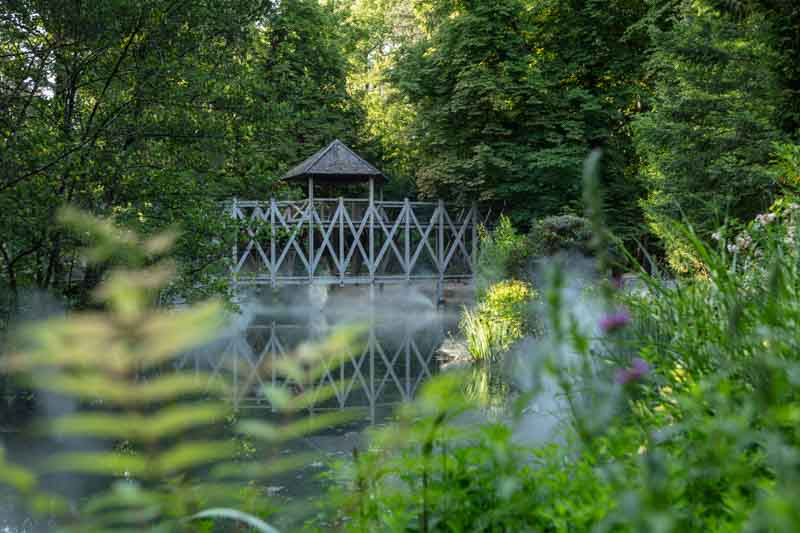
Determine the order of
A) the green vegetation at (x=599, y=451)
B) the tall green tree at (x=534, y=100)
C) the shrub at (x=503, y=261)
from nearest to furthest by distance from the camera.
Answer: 1. the green vegetation at (x=599, y=451)
2. the shrub at (x=503, y=261)
3. the tall green tree at (x=534, y=100)

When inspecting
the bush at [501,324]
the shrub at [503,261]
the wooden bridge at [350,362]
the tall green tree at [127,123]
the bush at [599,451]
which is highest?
the tall green tree at [127,123]

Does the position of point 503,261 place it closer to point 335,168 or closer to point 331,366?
point 335,168

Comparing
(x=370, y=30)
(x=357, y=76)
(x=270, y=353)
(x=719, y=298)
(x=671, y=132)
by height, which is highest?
(x=370, y=30)

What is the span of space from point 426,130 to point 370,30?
920cm

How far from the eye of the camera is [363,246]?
67.6 ft

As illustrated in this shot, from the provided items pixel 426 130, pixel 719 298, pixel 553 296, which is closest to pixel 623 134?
pixel 426 130

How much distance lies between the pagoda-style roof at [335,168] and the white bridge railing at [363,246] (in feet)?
2.30

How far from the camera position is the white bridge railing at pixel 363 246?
747 inches

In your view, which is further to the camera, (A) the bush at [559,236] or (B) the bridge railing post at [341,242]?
(B) the bridge railing post at [341,242]

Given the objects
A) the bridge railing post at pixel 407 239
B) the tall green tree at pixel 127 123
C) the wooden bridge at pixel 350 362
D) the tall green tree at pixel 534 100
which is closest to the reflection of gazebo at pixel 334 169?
the bridge railing post at pixel 407 239

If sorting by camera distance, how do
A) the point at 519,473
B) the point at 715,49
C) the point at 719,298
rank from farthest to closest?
the point at 715,49 < the point at 719,298 < the point at 519,473

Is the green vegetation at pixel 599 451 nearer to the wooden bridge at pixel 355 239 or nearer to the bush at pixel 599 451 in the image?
the bush at pixel 599 451

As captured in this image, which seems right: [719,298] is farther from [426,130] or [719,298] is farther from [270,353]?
[426,130]

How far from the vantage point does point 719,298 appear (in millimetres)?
2322
